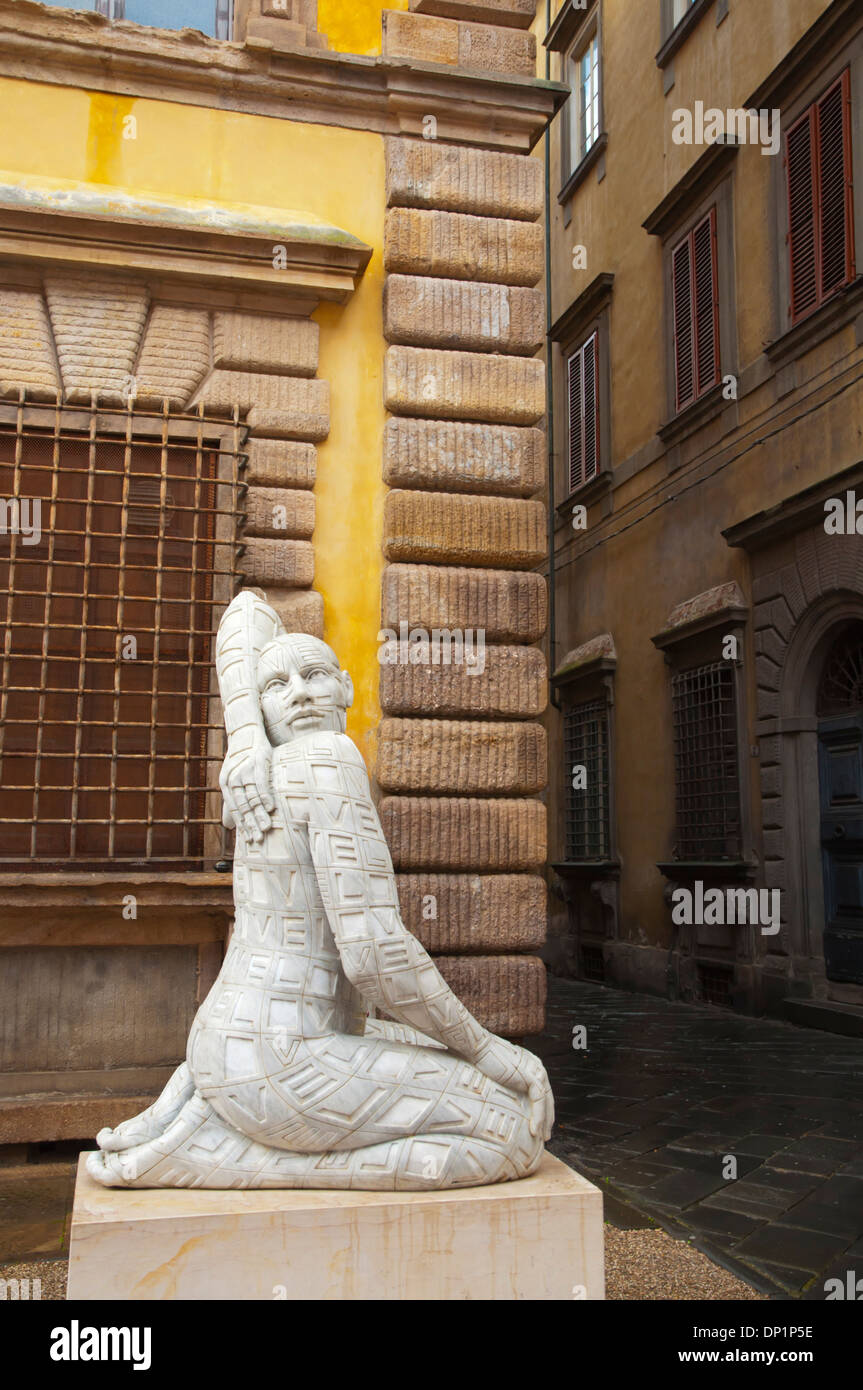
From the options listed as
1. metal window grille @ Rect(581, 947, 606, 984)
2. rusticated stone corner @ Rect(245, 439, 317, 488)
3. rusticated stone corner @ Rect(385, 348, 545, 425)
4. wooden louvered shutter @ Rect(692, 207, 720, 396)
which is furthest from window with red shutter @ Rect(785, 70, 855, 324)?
metal window grille @ Rect(581, 947, 606, 984)

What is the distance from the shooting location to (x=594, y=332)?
41.1ft

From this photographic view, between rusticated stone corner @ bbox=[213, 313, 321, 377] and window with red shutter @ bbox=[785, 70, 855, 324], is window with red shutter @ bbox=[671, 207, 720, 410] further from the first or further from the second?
rusticated stone corner @ bbox=[213, 313, 321, 377]

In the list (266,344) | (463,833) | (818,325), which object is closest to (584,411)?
(818,325)

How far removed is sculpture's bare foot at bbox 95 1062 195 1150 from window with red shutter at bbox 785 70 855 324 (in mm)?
7181

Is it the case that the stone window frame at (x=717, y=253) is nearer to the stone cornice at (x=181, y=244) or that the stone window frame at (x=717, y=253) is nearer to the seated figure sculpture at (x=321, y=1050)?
the stone cornice at (x=181, y=244)

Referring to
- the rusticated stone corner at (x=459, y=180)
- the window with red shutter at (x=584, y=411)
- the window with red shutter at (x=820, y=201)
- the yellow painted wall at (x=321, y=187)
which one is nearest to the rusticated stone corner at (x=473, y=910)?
the yellow painted wall at (x=321, y=187)

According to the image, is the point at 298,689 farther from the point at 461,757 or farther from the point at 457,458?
the point at 457,458

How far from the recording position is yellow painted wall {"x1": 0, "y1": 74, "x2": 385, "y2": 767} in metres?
5.29

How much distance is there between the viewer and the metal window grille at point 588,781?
1175cm

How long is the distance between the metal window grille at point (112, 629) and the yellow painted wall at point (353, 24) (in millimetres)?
2084

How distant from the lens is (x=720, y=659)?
957cm

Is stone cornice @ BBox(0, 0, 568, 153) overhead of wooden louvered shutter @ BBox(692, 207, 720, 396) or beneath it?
beneath

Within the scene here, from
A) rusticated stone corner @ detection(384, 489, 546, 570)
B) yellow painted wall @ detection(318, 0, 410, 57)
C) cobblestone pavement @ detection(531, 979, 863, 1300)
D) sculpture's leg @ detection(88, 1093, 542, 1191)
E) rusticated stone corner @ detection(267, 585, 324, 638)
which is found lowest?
cobblestone pavement @ detection(531, 979, 863, 1300)
